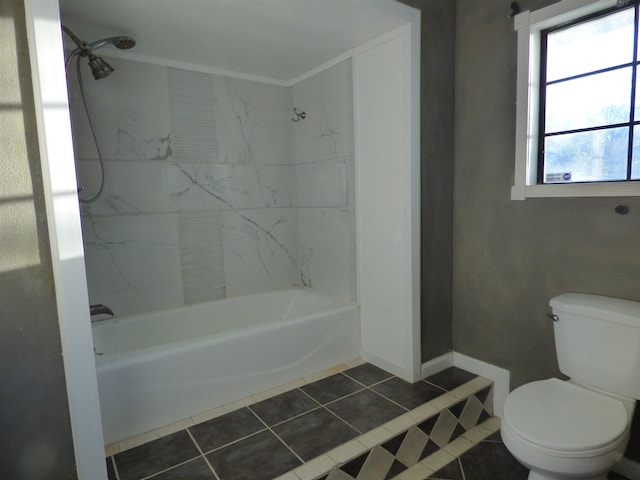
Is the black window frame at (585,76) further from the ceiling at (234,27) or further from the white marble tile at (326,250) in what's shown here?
the white marble tile at (326,250)

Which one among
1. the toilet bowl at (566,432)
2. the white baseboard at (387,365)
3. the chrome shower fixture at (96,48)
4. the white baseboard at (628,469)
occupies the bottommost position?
the white baseboard at (628,469)

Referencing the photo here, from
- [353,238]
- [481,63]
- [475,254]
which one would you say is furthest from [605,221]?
[353,238]

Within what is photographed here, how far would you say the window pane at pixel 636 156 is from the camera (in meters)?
1.67

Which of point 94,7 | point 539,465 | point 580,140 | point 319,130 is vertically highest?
point 94,7

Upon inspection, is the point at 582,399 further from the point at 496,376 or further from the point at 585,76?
the point at 585,76

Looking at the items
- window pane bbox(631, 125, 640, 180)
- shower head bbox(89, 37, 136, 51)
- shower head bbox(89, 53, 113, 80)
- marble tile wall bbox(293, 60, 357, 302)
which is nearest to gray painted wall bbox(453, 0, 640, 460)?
window pane bbox(631, 125, 640, 180)

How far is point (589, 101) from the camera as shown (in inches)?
71.5

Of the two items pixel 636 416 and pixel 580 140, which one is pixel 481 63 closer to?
pixel 580 140

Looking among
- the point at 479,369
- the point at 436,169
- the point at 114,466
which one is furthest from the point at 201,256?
the point at 479,369

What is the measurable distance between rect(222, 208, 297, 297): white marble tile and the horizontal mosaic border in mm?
1546

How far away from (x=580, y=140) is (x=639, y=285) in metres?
0.71

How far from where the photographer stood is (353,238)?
2613mm

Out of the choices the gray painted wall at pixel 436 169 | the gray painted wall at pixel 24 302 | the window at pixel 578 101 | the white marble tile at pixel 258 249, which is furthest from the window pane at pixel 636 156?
the gray painted wall at pixel 24 302

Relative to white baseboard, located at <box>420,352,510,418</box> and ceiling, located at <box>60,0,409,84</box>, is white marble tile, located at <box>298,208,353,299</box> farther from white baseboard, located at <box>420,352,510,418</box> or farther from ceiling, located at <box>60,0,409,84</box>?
ceiling, located at <box>60,0,409,84</box>
